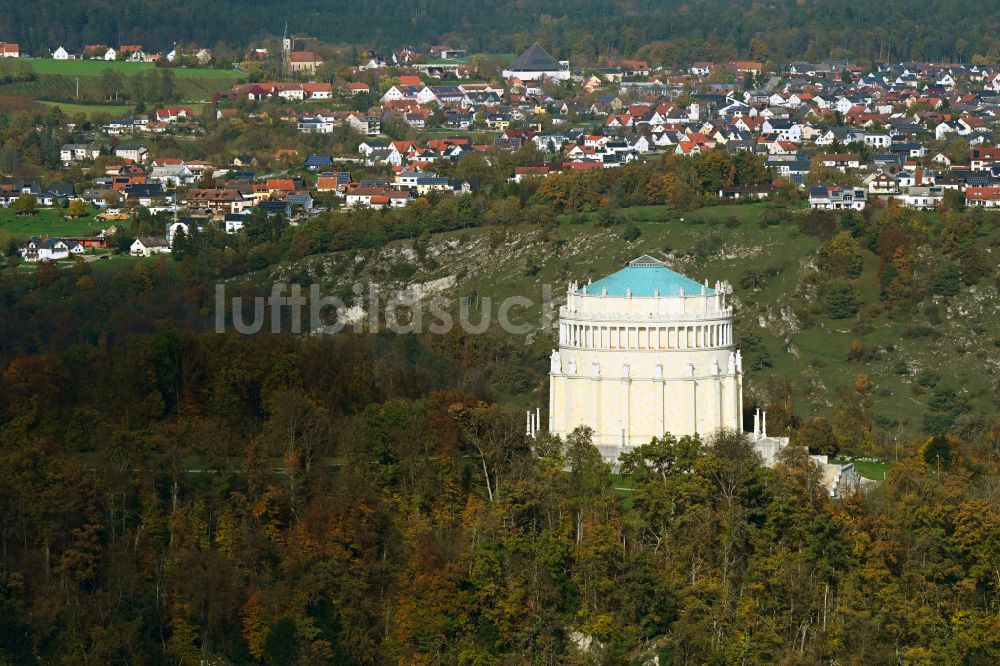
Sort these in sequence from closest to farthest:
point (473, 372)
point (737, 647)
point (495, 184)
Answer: point (737, 647), point (473, 372), point (495, 184)

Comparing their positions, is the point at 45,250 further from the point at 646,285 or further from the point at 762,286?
the point at 646,285

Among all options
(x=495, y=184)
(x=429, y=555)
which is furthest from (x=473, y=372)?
(x=495, y=184)

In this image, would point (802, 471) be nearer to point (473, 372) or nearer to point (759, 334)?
point (473, 372)

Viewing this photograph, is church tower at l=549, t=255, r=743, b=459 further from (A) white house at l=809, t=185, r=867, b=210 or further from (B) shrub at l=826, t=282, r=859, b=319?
(A) white house at l=809, t=185, r=867, b=210

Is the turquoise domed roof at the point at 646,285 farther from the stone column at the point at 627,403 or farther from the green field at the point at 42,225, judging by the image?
the green field at the point at 42,225

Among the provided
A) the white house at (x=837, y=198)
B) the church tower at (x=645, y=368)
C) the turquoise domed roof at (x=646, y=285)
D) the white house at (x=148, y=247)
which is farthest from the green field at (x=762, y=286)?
the church tower at (x=645, y=368)

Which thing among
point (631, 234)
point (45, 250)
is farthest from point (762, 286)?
point (45, 250)
